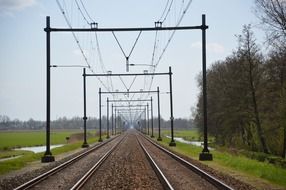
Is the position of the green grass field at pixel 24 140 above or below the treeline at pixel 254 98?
below

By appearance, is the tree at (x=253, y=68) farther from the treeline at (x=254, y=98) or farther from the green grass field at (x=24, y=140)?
the green grass field at (x=24, y=140)

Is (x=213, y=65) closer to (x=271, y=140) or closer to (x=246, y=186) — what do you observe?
(x=271, y=140)

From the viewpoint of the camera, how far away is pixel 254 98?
46.7m

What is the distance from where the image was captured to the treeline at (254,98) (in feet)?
122

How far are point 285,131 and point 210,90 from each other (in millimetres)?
27411

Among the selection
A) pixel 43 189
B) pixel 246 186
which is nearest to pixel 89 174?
pixel 43 189

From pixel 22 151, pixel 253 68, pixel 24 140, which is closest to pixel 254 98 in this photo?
pixel 253 68

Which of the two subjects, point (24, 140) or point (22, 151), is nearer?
point (22, 151)

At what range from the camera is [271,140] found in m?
46.5

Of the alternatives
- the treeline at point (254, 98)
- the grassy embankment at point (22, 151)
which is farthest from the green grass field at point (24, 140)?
the treeline at point (254, 98)

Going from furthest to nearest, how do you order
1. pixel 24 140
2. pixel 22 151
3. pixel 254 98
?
pixel 24 140 → pixel 22 151 → pixel 254 98

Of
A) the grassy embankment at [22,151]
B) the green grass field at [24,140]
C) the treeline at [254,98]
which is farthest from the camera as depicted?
the green grass field at [24,140]

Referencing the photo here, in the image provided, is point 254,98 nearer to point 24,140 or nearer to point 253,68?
point 253,68

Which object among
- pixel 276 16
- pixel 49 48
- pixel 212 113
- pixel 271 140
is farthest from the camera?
pixel 212 113
